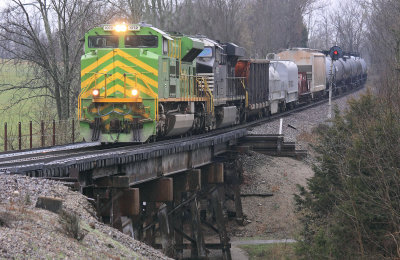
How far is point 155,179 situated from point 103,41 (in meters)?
4.61

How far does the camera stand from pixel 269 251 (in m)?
18.5

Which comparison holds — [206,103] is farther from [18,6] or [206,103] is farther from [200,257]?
[18,6]

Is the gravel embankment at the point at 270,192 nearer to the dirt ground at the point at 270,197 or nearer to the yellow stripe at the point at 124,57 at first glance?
the dirt ground at the point at 270,197

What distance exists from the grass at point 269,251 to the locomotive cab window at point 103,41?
7.40 meters

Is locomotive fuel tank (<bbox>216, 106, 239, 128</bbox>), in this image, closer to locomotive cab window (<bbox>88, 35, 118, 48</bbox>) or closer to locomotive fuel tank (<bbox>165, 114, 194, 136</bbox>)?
locomotive fuel tank (<bbox>165, 114, 194, 136</bbox>)

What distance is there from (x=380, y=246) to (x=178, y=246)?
6691 millimetres

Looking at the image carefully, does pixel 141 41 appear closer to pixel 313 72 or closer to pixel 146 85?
pixel 146 85

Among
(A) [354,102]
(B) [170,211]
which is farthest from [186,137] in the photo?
(A) [354,102]

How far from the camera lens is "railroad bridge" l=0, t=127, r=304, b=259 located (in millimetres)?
10953

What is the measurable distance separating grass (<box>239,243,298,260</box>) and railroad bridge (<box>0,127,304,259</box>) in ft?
2.92

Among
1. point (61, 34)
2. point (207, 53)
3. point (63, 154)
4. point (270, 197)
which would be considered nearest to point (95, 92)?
point (63, 154)

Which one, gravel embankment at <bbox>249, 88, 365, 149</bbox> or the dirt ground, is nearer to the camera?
the dirt ground

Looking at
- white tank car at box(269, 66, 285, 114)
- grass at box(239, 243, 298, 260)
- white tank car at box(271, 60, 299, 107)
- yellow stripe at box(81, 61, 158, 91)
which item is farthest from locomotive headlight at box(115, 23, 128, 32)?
white tank car at box(271, 60, 299, 107)

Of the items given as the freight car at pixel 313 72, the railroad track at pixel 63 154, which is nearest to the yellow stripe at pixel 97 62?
the railroad track at pixel 63 154
